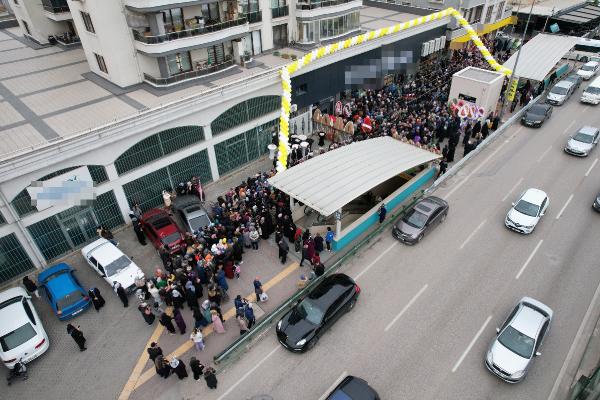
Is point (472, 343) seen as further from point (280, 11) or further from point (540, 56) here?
point (540, 56)

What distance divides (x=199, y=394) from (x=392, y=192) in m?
14.7

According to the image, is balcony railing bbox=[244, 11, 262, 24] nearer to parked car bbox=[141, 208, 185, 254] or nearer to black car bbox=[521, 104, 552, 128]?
parked car bbox=[141, 208, 185, 254]

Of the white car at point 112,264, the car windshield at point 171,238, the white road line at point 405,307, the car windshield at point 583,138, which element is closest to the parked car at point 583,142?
the car windshield at point 583,138

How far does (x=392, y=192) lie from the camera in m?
22.4

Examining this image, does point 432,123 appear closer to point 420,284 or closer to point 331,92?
point 331,92

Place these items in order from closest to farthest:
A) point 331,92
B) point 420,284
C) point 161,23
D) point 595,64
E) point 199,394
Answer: point 199,394, point 420,284, point 161,23, point 331,92, point 595,64

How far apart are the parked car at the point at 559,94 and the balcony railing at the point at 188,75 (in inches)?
1016

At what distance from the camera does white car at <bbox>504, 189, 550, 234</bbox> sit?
1883 cm

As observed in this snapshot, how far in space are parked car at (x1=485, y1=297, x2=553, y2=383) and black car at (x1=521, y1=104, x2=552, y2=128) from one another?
18909mm

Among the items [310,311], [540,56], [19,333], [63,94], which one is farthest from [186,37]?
[540,56]

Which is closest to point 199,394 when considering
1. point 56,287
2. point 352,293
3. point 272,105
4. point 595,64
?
point 352,293

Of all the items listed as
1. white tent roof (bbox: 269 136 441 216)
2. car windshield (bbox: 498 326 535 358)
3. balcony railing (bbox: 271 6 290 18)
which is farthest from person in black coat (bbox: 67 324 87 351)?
balcony railing (bbox: 271 6 290 18)

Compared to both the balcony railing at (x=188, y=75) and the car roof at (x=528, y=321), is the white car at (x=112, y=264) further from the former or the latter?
the car roof at (x=528, y=321)

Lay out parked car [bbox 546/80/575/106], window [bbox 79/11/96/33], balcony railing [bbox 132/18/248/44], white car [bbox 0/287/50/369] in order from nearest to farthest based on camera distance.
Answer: white car [bbox 0/287/50/369] → balcony railing [bbox 132/18/248/44] → window [bbox 79/11/96/33] → parked car [bbox 546/80/575/106]
